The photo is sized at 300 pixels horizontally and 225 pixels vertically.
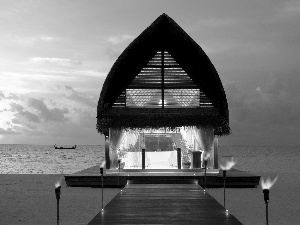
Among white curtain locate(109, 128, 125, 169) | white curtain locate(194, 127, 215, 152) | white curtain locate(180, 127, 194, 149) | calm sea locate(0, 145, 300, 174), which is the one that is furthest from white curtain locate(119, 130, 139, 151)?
calm sea locate(0, 145, 300, 174)

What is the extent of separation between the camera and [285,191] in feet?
71.5

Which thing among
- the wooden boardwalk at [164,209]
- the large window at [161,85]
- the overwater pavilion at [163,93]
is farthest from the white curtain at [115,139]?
the wooden boardwalk at [164,209]

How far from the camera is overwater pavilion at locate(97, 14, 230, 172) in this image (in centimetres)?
2088

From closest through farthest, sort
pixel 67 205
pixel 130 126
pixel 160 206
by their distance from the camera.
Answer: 1. pixel 160 206
2. pixel 67 205
3. pixel 130 126

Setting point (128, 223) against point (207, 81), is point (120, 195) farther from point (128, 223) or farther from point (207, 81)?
point (207, 81)

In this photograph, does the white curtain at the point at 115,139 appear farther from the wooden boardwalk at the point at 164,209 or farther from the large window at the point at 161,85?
the wooden boardwalk at the point at 164,209

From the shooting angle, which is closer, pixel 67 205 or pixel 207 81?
pixel 67 205

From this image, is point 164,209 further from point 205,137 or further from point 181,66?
point 205,137

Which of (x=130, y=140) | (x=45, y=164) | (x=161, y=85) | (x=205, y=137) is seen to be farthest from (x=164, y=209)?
(x=45, y=164)

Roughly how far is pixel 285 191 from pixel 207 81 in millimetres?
6228

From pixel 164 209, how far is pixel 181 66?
10.7 m

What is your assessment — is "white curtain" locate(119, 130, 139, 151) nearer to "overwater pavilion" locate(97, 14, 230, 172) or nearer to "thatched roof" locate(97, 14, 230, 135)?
"overwater pavilion" locate(97, 14, 230, 172)

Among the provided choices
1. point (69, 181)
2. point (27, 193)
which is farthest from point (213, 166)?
point (27, 193)

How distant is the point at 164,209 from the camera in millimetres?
11078
